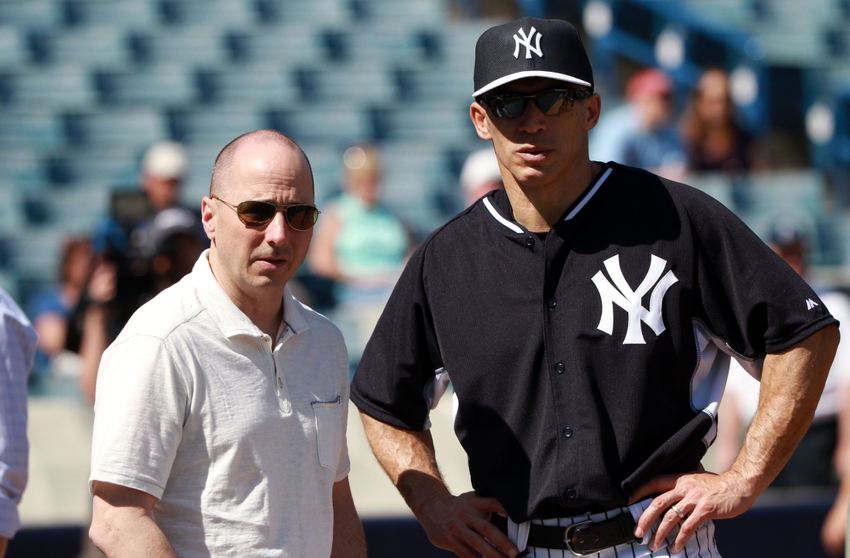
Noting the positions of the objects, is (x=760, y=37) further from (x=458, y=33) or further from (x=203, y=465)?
(x=203, y=465)

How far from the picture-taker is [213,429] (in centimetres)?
241

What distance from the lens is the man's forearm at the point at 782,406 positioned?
2.63 metres

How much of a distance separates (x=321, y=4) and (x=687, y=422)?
9.02 meters

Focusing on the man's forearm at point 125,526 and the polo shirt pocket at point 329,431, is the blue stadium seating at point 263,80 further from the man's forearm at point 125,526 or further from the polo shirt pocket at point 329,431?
the man's forearm at point 125,526

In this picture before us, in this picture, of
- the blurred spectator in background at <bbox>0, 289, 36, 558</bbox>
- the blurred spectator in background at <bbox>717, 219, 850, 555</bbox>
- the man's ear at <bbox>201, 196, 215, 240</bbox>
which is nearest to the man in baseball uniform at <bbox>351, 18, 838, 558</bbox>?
the man's ear at <bbox>201, 196, 215, 240</bbox>

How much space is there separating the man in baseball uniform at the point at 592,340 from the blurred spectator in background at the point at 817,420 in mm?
3004

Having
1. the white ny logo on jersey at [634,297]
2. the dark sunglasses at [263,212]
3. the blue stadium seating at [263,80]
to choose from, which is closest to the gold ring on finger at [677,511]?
the white ny logo on jersey at [634,297]

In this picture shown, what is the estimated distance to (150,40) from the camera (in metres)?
10.1

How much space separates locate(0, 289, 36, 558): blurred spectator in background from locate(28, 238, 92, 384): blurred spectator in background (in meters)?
3.63

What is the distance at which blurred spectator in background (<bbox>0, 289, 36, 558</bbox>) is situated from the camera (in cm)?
291

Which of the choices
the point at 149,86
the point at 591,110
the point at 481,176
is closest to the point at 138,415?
the point at 591,110

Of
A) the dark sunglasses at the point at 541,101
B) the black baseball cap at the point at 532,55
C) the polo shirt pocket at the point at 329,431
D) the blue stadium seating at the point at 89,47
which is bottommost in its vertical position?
the polo shirt pocket at the point at 329,431

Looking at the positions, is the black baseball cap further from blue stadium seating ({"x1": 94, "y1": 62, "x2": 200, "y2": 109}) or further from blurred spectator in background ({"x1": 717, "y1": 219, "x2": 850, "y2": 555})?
blue stadium seating ({"x1": 94, "y1": 62, "x2": 200, "y2": 109})

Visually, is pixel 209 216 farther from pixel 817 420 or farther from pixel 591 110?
pixel 817 420
